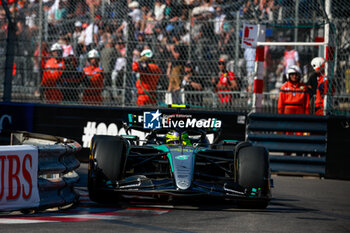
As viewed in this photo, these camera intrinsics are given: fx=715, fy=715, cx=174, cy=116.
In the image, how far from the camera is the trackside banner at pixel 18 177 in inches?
250

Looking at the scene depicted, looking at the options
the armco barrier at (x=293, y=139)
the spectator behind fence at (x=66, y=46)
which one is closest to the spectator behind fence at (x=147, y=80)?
the spectator behind fence at (x=66, y=46)

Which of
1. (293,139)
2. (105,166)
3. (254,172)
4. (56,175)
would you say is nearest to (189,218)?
(254,172)

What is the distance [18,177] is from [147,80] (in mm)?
6158

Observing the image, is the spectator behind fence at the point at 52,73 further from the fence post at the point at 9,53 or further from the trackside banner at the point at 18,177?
the trackside banner at the point at 18,177

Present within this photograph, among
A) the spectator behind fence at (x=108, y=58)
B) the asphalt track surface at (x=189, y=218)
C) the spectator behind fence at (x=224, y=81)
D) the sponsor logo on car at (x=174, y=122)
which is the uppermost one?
the spectator behind fence at (x=108, y=58)

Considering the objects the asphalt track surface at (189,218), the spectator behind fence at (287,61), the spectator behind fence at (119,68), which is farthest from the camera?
the spectator behind fence at (287,61)

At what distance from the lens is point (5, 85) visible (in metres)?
13.0

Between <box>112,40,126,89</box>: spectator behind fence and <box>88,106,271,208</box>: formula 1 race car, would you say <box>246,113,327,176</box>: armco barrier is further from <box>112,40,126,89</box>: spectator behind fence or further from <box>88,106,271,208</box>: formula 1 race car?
<box>88,106,271,208</box>: formula 1 race car

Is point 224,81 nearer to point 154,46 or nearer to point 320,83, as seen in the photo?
point 154,46

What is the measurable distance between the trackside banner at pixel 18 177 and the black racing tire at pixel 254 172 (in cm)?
218

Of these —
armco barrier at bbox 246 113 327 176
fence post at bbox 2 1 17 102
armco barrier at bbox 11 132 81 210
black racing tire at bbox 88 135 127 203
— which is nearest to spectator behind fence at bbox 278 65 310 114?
armco barrier at bbox 246 113 327 176

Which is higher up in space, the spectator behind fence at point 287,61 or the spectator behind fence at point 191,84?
the spectator behind fence at point 287,61

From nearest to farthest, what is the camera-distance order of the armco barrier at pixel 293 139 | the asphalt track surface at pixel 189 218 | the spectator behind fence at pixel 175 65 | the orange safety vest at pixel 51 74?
the asphalt track surface at pixel 189 218
the armco barrier at pixel 293 139
the spectator behind fence at pixel 175 65
the orange safety vest at pixel 51 74

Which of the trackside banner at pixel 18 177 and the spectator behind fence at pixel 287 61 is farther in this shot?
the spectator behind fence at pixel 287 61
